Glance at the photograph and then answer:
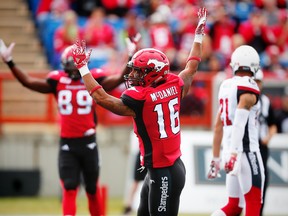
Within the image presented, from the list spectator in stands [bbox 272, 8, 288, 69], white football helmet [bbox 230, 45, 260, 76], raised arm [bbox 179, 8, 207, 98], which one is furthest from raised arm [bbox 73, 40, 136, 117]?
spectator in stands [bbox 272, 8, 288, 69]

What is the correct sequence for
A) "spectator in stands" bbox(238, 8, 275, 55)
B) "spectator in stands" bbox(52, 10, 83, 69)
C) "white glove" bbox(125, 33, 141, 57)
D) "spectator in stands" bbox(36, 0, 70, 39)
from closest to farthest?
"white glove" bbox(125, 33, 141, 57), "spectator in stands" bbox(52, 10, 83, 69), "spectator in stands" bbox(36, 0, 70, 39), "spectator in stands" bbox(238, 8, 275, 55)

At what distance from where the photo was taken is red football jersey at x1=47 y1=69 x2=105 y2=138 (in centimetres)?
938

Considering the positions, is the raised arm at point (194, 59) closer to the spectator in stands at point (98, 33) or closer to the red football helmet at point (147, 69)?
the red football helmet at point (147, 69)

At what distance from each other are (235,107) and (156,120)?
1154 millimetres

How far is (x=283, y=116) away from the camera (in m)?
13.6

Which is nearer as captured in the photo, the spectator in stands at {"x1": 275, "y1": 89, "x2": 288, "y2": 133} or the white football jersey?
the white football jersey

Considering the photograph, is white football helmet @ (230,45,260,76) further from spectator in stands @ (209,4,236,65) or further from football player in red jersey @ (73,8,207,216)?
spectator in stands @ (209,4,236,65)

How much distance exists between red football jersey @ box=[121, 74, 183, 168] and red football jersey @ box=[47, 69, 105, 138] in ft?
6.48

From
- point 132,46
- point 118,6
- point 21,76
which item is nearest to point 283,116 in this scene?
point 118,6

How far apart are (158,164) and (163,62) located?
89 cm

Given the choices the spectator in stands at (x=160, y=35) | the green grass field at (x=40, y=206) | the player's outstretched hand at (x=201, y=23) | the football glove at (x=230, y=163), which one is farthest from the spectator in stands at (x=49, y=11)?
the football glove at (x=230, y=163)

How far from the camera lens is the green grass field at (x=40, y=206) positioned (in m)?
12.1

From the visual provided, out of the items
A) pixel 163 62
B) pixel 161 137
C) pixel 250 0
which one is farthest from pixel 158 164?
pixel 250 0

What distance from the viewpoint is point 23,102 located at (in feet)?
46.1
